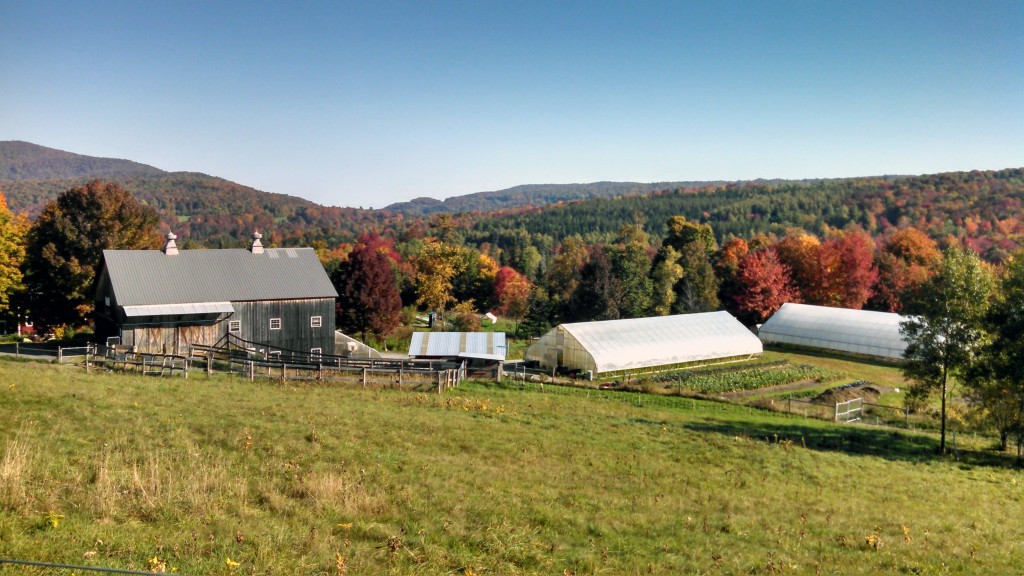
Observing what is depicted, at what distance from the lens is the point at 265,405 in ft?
63.2

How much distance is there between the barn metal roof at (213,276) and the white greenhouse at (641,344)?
42.8ft

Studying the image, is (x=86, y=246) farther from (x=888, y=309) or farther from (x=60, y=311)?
(x=888, y=309)

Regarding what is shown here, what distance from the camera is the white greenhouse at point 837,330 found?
151 ft

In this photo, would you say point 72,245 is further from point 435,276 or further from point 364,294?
point 435,276

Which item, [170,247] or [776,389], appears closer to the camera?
[170,247]

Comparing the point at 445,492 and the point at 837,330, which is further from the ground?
the point at 837,330

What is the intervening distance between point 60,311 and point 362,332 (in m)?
17.7

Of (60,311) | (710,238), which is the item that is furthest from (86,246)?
(710,238)

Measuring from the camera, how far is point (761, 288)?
58375 mm

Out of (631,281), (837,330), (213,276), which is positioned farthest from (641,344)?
(213,276)

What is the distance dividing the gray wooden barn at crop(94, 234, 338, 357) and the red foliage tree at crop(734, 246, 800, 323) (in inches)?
1468

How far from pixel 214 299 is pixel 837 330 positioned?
40.8 metres

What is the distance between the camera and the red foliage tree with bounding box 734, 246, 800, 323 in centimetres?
5825

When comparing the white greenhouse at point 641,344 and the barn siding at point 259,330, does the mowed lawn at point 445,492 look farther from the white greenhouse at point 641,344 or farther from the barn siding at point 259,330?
the white greenhouse at point 641,344
